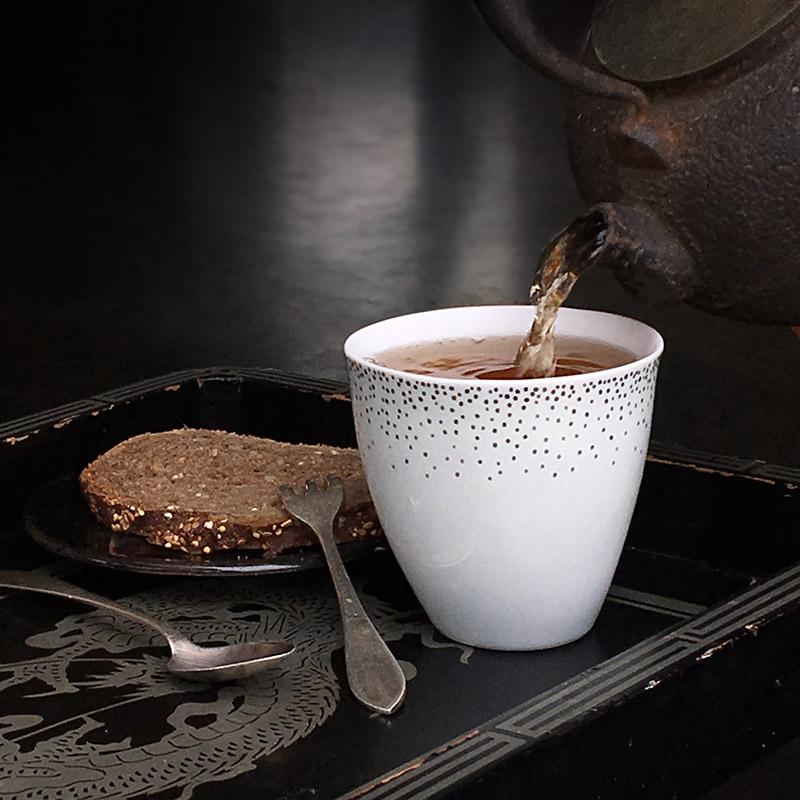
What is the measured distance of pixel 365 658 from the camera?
79 centimetres

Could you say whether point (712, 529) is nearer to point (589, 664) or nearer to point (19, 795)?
point (589, 664)


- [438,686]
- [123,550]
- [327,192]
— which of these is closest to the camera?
[438,686]

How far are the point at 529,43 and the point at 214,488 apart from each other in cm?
32

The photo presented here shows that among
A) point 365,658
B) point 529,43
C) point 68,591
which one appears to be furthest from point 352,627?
point 529,43

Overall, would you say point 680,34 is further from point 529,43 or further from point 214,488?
point 214,488

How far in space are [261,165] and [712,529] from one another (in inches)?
82.6

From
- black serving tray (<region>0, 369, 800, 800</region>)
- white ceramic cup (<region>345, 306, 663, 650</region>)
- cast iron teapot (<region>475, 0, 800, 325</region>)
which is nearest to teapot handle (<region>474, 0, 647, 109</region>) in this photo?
cast iron teapot (<region>475, 0, 800, 325</region>)

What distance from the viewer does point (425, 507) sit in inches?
31.6

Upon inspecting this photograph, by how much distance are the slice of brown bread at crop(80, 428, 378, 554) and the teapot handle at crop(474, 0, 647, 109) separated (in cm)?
26

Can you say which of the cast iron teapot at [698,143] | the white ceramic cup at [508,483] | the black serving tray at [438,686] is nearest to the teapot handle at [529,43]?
the cast iron teapot at [698,143]

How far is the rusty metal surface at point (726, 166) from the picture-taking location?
0.84m

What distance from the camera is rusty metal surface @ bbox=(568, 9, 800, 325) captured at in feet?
2.74

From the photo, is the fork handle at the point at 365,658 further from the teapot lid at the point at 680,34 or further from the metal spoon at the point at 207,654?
the teapot lid at the point at 680,34

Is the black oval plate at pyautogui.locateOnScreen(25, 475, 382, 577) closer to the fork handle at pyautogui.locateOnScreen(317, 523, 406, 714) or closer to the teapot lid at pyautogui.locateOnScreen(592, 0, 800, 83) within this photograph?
the fork handle at pyautogui.locateOnScreen(317, 523, 406, 714)
